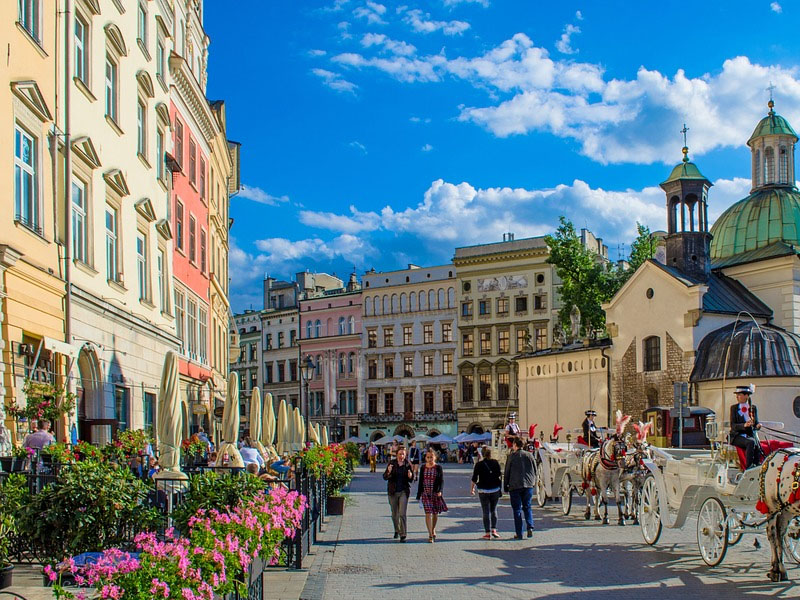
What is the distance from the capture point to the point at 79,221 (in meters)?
19.1

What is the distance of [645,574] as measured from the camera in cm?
1253

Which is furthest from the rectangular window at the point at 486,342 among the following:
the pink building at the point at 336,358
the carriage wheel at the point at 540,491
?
the carriage wheel at the point at 540,491

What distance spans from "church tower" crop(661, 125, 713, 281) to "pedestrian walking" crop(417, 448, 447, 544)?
29657 mm

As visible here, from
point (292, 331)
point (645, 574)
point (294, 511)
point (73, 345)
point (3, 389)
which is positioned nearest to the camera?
point (294, 511)

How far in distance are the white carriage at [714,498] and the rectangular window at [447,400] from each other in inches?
2527

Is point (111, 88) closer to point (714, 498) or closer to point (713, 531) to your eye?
point (714, 498)

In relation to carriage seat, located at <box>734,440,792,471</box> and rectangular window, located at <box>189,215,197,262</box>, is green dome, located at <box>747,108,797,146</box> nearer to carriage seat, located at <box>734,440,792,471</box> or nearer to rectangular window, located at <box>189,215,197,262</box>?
rectangular window, located at <box>189,215,197,262</box>

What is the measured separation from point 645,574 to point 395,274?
71234mm

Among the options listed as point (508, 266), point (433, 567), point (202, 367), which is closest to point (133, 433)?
point (433, 567)

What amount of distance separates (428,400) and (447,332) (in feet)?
19.5

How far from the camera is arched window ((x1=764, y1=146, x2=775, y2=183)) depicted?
161 ft

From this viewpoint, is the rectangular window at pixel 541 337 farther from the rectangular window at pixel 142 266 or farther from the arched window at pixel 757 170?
the rectangular window at pixel 142 266

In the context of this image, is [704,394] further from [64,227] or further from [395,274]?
[395,274]

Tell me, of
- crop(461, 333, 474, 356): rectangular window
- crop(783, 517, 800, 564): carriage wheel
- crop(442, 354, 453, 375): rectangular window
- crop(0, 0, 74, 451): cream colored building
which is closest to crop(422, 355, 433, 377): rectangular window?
crop(442, 354, 453, 375): rectangular window
